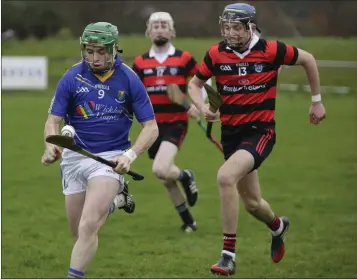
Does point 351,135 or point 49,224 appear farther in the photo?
point 351,135

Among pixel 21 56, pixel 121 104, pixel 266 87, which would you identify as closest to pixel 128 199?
pixel 121 104

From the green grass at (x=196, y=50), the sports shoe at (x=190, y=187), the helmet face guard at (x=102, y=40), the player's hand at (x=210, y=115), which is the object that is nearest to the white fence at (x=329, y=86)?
the green grass at (x=196, y=50)

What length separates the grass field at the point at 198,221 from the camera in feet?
28.6

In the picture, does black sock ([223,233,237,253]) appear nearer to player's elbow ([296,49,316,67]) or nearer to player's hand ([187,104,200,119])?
player's elbow ([296,49,316,67])

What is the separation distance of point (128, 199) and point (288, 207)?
5363 mm

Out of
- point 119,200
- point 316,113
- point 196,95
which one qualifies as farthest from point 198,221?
point 119,200

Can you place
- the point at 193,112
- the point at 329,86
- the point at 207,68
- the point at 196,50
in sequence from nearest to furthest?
the point at 207,68 < the point at 193,112 < the point at 196,50 < the point at 329,86

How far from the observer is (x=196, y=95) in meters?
8.19

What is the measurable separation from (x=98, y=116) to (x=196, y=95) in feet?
5.11

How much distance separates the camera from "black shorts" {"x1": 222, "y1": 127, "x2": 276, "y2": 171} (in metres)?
7.78

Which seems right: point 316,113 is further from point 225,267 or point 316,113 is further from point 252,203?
point 225,267

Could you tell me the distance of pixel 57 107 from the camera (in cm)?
677

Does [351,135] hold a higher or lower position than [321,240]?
lower

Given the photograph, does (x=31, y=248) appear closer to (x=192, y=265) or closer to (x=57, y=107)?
(x=192, y=265)
